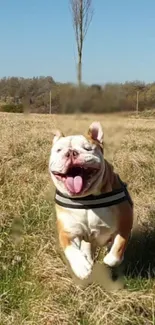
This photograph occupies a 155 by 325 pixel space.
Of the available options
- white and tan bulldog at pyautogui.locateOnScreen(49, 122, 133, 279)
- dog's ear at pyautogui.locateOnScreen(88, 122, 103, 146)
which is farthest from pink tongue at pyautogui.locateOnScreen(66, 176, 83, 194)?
dog's ear at pyautogui.locateOnScreen(88, 122, 103, 146)

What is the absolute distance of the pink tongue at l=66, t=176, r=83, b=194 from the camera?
3.01 m

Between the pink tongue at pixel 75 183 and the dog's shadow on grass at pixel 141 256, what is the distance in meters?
0.80

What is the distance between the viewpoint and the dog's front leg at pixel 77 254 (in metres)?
3.14

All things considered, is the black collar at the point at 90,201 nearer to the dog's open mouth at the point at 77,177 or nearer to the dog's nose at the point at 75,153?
the dog's open mouth at the point at 77,177

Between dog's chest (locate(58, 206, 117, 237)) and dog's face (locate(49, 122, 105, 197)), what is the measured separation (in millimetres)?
121

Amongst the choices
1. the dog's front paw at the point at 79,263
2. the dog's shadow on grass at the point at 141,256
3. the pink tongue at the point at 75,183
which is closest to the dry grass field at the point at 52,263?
the dog's shadow on grass at the point at 141,256

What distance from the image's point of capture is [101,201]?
3209mm

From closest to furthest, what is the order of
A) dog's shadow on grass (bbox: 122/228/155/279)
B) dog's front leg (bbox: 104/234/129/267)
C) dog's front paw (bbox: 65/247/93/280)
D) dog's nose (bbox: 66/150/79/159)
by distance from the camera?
dog's nose (bbox: 66/150/79/159), dog's front paw (bbox: 65/247/93/280), dog's front leg (bbox: 104/234/129/267), dog's shadow on grass (bbox: 122/228/155/279)

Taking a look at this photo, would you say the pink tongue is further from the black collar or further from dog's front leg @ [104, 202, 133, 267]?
dog's front leg @ [104, 202, 133, 267]

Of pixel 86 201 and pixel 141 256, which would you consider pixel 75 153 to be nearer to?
pixel 86 201

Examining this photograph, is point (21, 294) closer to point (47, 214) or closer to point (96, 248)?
point (96, 248)

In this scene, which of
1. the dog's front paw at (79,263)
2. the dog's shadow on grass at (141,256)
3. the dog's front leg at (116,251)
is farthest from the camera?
Answer: the dog's shadow on grass at (141,256)

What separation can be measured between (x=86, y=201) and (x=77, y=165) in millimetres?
281

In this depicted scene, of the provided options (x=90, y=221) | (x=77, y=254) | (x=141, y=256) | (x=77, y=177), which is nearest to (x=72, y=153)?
(x=77, y=177)
